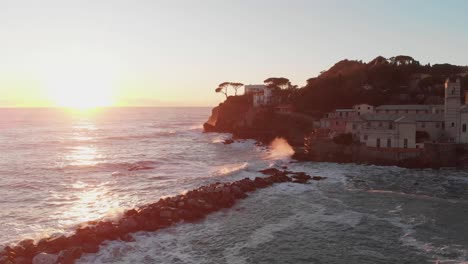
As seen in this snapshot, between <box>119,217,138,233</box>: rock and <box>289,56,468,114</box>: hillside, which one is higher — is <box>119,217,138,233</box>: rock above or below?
below

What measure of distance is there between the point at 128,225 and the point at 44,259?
633cm

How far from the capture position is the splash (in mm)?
62656

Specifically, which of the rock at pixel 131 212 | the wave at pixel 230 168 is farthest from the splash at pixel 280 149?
the rock at pixel 131 212

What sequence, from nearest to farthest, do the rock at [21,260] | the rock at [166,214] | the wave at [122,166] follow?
the rock at [21,260]
the rock at [166,214]
the wave at [122,166]

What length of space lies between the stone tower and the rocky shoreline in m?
27.9

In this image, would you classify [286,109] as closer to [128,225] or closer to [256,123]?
[256,123]

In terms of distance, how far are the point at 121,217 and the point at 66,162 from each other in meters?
34.6

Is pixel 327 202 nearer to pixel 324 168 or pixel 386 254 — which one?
pixel 386 254

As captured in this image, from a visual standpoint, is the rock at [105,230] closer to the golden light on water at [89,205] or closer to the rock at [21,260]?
the golden light on water at [89,205]

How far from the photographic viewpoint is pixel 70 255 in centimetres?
2258

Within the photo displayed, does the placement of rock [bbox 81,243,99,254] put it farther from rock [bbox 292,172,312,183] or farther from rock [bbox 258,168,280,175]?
rock [bbox 258,168,280,175]

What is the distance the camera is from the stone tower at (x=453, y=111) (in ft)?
172

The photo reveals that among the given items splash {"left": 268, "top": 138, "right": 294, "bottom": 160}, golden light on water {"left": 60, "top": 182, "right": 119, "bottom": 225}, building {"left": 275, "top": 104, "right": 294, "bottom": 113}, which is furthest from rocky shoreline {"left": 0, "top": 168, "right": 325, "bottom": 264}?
building {"left": 275, "top": 104, "right": 294, "bottom": 113}

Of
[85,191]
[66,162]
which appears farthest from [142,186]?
[66,162]
